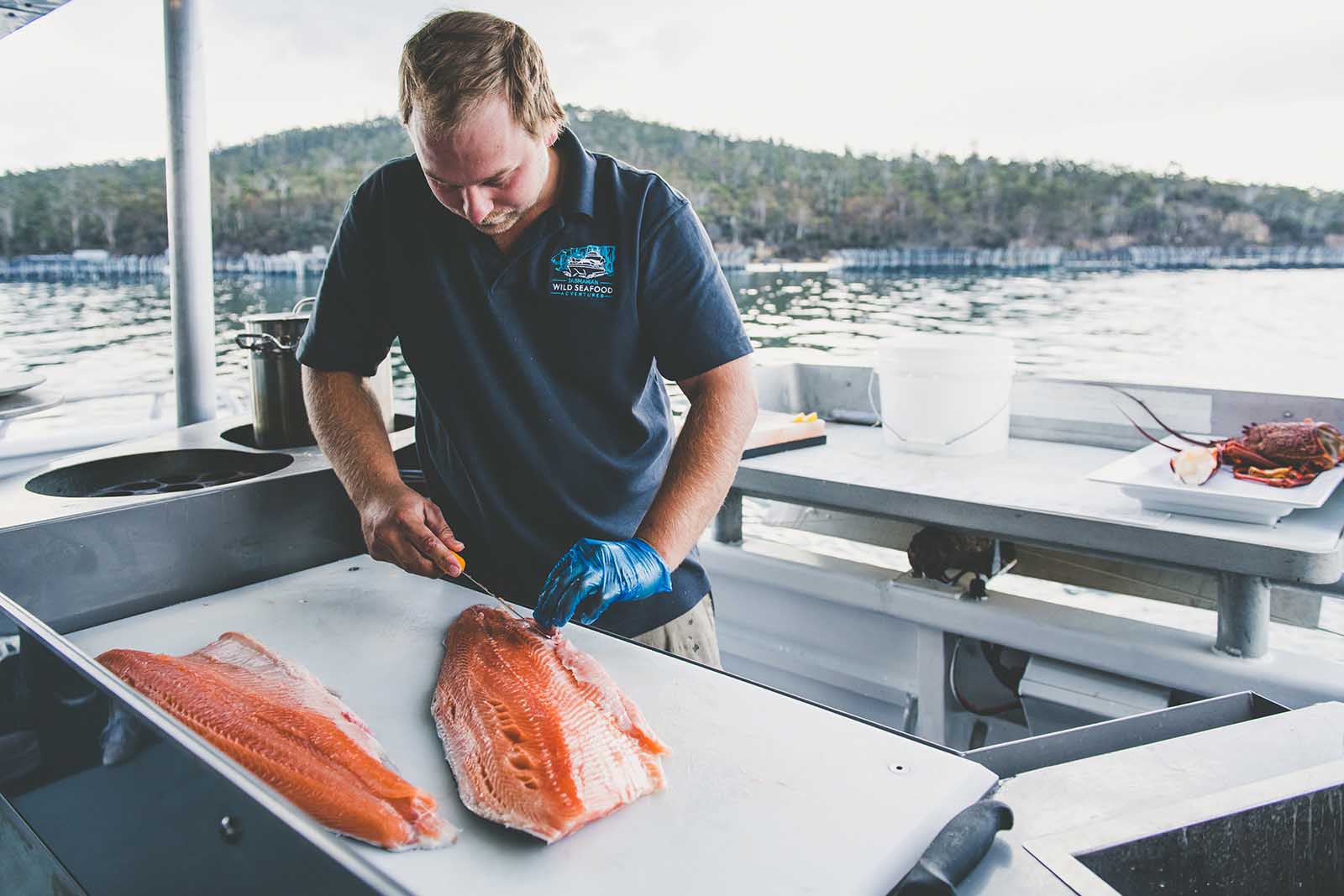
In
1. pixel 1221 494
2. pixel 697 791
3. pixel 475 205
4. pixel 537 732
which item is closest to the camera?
pixel 697 791

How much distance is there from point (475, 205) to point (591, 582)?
692mm

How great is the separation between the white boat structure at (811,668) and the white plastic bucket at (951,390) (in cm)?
12

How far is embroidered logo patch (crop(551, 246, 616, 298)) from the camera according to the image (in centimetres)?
169

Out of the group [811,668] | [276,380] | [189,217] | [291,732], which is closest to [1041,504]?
[811,668]

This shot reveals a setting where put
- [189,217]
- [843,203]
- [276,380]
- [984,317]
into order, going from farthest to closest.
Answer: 1. [843,203]
2. [984,317]
3. [189,217]
4. [276,380]

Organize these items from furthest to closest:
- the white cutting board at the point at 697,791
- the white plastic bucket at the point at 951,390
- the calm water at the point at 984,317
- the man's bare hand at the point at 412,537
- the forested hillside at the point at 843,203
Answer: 1. the forested hillside at the point at 843,203
2. the calm water at the point at 984,317
3. the white plastic bucket at the point at 951,390
4. the man's bare hand at the point at 412,537
5. the white cutting board at the point at 697,791

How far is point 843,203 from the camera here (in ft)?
33.8

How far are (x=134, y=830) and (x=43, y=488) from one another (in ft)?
4.17

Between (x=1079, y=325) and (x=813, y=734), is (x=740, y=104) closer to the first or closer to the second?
(x=1079, y=325)

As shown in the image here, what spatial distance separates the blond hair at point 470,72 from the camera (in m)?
1.44

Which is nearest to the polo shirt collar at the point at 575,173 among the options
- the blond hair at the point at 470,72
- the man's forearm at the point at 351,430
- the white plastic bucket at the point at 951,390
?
→ the blond hair at the point at 470,72

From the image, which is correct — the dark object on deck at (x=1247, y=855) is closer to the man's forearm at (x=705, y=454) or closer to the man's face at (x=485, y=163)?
the man's forearm at (x=705, y=454)

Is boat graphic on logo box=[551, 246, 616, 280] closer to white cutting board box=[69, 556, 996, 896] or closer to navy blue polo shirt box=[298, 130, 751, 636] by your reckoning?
navy blue polo shirt box=[298, 130, 751, 636]

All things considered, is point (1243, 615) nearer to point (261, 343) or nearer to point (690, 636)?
point (690, 636)
